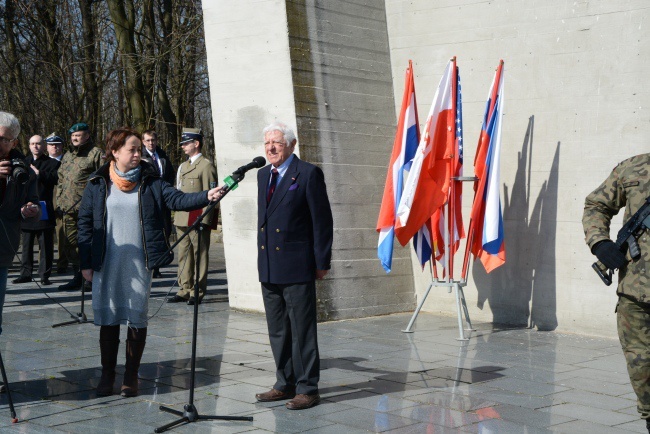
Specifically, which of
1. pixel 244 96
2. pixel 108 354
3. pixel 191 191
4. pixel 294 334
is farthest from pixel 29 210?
pixel 191 191

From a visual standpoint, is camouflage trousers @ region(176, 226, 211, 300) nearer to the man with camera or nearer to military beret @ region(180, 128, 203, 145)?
military beret @ region(180, 128, 203, 145)

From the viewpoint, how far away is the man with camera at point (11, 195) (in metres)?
6.39

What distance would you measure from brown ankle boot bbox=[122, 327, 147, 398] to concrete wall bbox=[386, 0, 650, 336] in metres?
4.45

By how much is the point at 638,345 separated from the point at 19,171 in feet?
12.8

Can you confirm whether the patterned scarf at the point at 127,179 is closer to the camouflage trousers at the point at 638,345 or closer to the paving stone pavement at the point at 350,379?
the paving stone pavement at the point at 350,379

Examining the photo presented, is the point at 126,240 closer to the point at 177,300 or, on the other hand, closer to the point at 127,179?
the point at 127,179

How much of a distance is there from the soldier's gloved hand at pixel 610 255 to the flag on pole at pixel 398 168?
3.93 meters

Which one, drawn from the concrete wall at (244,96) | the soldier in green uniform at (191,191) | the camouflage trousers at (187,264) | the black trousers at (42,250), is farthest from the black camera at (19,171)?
the black trousers at (42,250)

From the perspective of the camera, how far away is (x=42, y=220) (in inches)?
489

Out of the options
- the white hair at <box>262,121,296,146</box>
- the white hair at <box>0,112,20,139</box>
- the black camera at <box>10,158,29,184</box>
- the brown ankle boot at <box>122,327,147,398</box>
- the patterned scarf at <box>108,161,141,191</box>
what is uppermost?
the white hair at <box>0,112,20,139</box>

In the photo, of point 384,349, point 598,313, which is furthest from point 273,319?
point 598,313

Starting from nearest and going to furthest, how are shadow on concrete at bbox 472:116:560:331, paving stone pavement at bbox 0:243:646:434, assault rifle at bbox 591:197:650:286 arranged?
assault rifle at bbox 591:197:650:286
paving stone pavement at bbox 0:243:646:434
shadow on concrete at bbox 472:116:560:331

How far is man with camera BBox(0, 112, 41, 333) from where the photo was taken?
639cm

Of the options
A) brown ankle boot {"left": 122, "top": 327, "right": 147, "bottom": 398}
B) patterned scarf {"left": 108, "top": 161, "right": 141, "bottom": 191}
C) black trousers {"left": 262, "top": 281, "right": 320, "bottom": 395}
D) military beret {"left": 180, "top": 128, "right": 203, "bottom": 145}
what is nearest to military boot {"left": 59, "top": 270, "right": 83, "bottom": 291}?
military beret {"left": 180, "top": 128, "right": 203, "bottom": 145}
